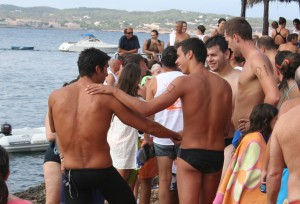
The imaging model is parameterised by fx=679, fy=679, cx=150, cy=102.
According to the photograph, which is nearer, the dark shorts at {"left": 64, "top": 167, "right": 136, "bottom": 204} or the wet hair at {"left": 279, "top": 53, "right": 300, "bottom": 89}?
the dark shorts at {"left": 64, "top": 167, "right": 136, "bottom": 204}

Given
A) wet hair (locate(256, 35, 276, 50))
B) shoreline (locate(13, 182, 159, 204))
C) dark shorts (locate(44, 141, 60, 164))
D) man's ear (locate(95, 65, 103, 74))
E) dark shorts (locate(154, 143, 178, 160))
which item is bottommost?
shoreline (locate(13, 182, 159, 204))

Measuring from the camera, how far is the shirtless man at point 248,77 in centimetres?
671

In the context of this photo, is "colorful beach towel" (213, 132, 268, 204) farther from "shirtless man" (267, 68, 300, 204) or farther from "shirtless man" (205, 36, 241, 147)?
"shirtless man" (267, 68, 300, 204)

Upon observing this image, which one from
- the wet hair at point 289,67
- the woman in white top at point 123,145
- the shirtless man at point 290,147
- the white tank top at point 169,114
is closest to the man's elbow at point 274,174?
the shirtless man at point 290,147

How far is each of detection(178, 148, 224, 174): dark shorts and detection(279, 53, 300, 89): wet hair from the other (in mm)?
993

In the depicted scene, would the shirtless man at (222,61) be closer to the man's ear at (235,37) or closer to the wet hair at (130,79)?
the man's ear at (235,37)

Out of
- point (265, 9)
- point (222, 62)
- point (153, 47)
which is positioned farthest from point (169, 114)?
point (265, 9)

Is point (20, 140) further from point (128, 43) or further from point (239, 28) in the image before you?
point (239, 28)

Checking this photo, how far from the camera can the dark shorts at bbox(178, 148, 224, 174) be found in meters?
6.35

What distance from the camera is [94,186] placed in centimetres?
606

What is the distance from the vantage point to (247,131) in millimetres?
6477

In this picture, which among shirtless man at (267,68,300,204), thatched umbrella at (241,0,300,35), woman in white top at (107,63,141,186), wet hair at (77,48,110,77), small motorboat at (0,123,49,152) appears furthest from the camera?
thatched umbrella at (241,0,300,35)

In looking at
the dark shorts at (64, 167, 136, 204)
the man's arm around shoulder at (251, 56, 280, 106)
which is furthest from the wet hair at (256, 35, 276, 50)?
the dark shorts at (64, 167, 136, 204)

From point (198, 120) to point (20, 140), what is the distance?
13510 millimetres
